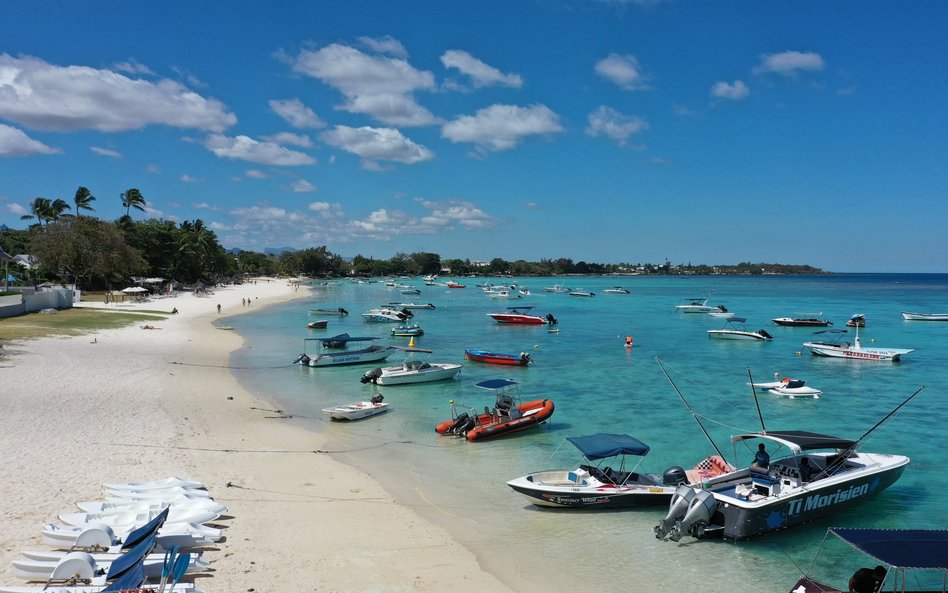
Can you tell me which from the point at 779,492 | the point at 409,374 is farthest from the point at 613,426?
the point at 409,374

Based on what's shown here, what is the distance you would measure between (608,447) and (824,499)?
5687 mm

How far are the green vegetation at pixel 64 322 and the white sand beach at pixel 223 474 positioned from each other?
7.00 meters

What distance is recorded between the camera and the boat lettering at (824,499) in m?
15.1

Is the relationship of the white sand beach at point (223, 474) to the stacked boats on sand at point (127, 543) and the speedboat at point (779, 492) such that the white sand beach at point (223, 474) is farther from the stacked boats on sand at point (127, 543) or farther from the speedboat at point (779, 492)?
the speedboat at point (779, 492)

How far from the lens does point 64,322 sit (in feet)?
151

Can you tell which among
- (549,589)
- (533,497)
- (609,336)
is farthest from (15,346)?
(609,336)

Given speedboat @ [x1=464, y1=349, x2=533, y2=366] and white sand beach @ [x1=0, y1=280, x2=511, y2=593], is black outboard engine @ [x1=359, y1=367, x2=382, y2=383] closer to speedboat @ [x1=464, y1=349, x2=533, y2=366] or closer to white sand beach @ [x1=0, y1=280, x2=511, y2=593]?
white sand beach @ [x1=0, y1=280, x2=511, y2=593]

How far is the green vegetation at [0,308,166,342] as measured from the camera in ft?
129

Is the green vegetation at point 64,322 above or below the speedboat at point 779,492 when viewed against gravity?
above

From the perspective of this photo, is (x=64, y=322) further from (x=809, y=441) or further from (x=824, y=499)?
(x=824, y=499)

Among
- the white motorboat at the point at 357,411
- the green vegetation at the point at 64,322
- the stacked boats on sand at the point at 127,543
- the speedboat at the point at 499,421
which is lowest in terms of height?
the white motorboat at the point at 357,411

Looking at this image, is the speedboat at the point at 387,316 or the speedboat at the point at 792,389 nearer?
the speedboat at the point at 792,389

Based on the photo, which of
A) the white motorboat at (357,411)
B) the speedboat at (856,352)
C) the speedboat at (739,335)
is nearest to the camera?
the white motorboat at (357,411)

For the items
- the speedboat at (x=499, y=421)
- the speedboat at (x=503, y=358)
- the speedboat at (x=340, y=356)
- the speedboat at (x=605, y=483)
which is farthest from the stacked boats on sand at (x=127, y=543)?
the speedboat at (x=503, y=358)
